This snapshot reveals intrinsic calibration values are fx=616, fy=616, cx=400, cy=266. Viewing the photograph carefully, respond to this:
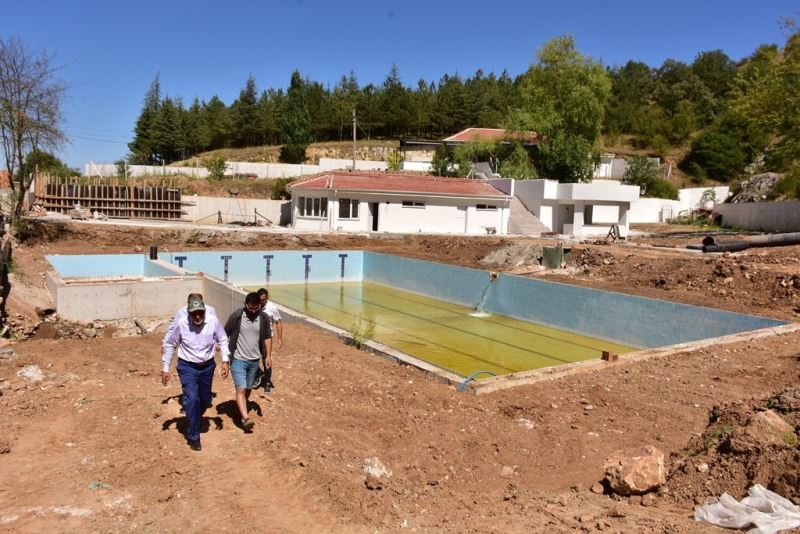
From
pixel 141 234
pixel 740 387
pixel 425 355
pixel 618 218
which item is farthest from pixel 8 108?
pixel 618 218

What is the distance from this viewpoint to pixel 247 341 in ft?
21.0

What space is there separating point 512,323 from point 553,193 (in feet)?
59.9

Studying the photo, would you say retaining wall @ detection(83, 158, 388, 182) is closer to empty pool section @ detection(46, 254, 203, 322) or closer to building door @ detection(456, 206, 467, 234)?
building door @ detection(456, 206, 467, 234)

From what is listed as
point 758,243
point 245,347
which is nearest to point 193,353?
point 245,347

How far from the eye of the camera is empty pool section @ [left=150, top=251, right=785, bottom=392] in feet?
43.1

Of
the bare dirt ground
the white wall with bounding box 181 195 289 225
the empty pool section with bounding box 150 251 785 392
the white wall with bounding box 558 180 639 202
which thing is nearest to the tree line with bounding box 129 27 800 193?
the white wall with bounding box 558 180 639 202

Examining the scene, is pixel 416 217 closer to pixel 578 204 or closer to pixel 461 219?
pixel 461 219

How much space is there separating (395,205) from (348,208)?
242 cm

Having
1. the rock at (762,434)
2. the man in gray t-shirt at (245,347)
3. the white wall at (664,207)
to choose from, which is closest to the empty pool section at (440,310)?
the man in gray t-shirt at (245,347)

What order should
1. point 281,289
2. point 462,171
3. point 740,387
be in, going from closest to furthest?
point 740,387 < point 281,289 < point 462,171

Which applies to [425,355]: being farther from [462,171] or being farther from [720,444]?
[462,171]

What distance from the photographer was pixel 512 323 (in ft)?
56.9

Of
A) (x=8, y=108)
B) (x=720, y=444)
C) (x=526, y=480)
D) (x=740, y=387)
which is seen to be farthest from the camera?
(x=8, y=108)

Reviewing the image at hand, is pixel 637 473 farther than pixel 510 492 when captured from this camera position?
No
